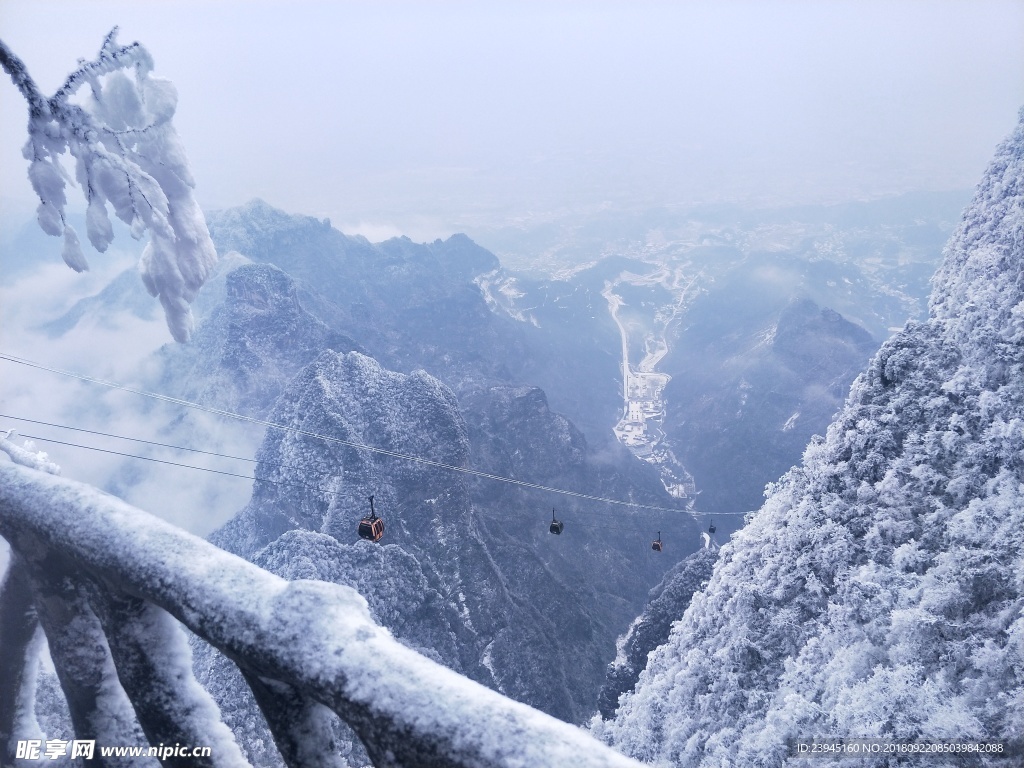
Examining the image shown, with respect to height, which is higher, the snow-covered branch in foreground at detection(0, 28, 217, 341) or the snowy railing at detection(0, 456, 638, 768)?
the snow-covered branch in foreground at detection(0, 28, 217, 341)

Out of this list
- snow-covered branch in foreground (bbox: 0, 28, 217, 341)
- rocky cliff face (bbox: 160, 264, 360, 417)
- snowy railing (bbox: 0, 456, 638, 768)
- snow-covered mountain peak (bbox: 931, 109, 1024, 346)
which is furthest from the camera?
rocky cliff face (bbox: 160, 264, 360, 417)

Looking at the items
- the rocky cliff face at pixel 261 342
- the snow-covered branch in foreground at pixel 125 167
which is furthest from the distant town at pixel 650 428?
the snow-covered branch in foreground at pixel 125 167

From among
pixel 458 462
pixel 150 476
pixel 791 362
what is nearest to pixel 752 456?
pixel 791 362

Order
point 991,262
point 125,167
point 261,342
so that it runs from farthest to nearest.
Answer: point 261,342, point 991,262, point 125,167

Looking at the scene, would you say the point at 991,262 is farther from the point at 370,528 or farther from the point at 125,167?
the point at 125,167

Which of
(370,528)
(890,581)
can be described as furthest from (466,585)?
(890,581)

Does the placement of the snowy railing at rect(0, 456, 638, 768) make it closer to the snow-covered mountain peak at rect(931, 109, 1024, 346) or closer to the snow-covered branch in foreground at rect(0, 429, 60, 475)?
the snow-covered branch in foreground at rect(0, 429, 60, 475)

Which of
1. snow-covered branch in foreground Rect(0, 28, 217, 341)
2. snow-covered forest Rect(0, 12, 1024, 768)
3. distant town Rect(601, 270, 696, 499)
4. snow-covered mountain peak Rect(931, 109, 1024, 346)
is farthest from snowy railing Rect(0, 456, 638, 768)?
distant town Rect(601, 270, 696, 499)
